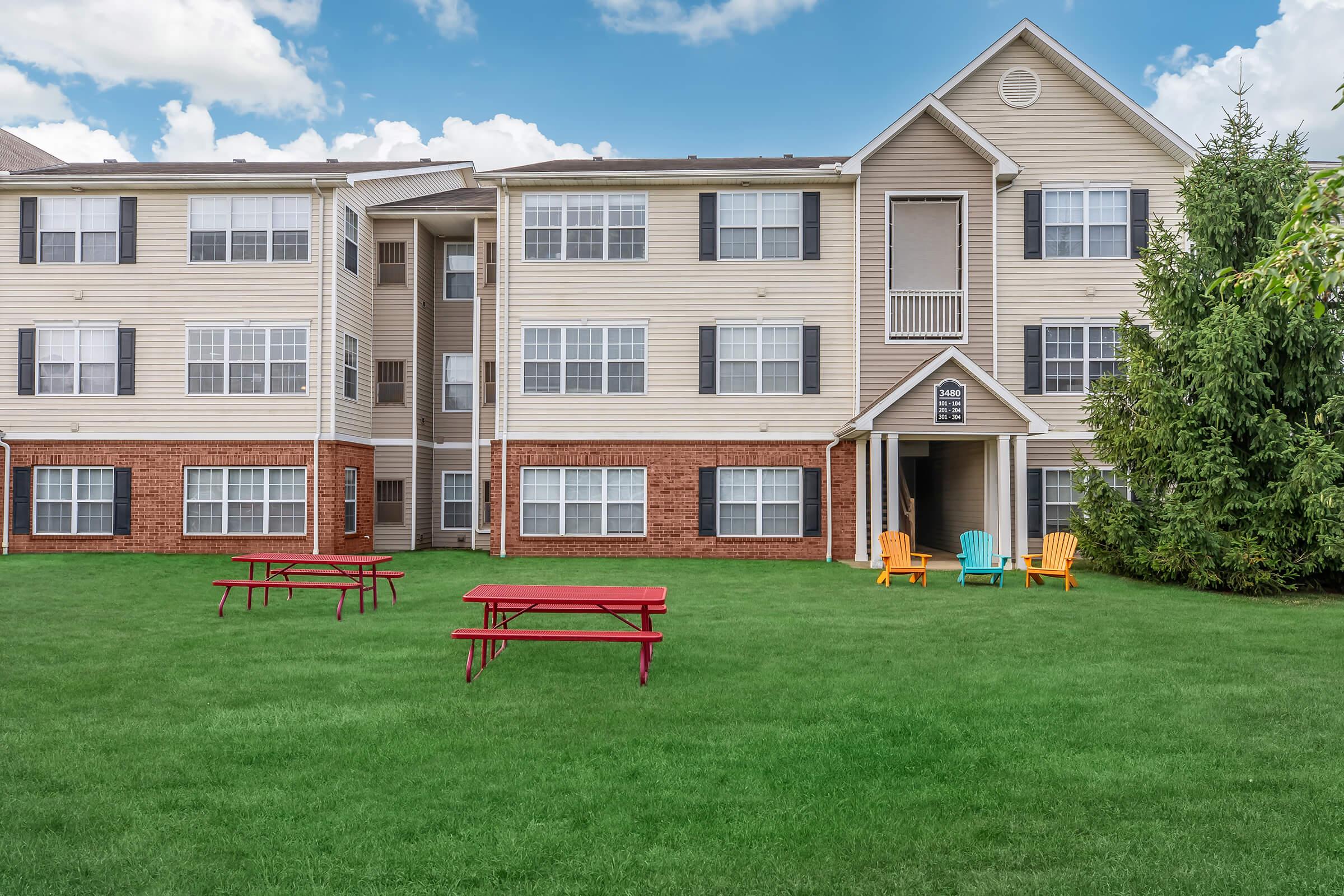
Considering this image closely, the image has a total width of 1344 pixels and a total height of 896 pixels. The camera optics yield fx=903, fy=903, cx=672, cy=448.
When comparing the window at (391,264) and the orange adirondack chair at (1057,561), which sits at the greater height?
the window at (391,264)

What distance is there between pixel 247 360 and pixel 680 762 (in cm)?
1831

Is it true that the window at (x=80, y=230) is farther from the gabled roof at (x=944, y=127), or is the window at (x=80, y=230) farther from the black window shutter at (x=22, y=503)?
the gabled roof at (x=944, y=127)

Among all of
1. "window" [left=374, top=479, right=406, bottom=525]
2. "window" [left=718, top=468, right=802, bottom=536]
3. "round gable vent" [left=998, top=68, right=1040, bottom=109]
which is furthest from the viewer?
"window" [left=374, top=479, right=406, bottom=525]

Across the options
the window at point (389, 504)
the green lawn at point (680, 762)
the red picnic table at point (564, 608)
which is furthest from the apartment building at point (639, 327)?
the red picnic table at point (564, 608)

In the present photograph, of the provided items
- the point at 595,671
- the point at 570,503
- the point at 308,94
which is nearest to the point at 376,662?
the point at 595,671

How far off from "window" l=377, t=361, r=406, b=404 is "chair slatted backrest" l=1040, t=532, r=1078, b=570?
16.0m

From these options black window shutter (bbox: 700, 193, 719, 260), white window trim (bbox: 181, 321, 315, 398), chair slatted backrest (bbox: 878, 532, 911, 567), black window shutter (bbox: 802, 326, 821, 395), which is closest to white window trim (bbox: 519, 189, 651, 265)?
black window shutter (bbox: 700, 193, 719, 260)

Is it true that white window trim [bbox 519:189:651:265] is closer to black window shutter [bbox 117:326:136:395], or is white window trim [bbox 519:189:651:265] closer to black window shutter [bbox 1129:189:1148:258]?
black window shutter [bbox 117:326:136:395]

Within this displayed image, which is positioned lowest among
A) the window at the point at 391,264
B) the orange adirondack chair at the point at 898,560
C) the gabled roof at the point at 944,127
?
the orange adirondack chair at the point at 898,560

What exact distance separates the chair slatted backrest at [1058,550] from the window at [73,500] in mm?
19806

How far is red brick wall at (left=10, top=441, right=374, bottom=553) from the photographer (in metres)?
20.4

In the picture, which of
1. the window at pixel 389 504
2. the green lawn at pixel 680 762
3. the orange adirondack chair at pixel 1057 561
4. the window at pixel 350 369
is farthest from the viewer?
the window at pixel 389 504

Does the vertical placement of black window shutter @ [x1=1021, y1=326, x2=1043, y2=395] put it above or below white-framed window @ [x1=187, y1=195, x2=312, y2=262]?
below

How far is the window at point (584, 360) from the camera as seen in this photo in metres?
20.5
